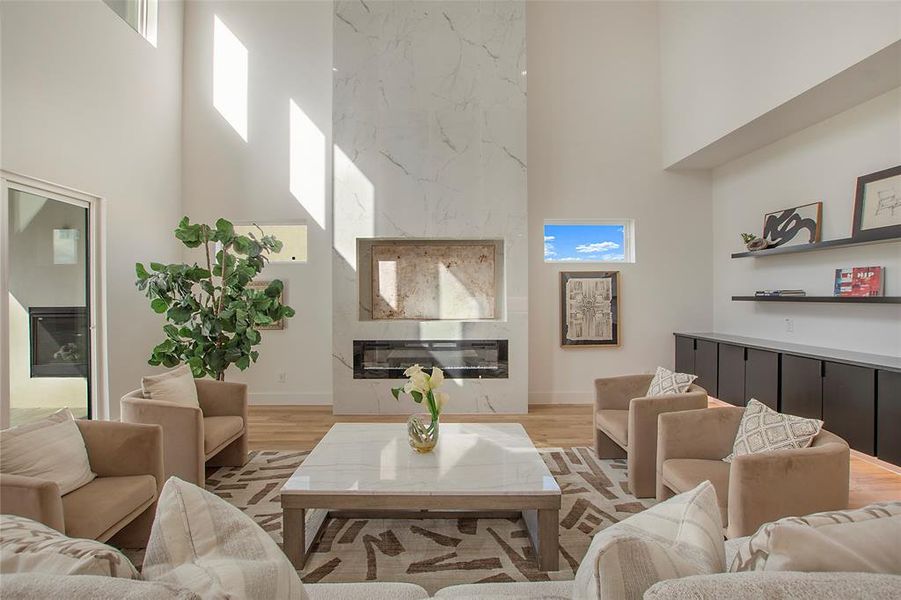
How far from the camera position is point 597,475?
10.6 feet

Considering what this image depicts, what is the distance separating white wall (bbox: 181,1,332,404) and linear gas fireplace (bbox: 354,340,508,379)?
701 millimetres

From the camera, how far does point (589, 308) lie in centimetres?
550

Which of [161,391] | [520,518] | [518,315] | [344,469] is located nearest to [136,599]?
[344,469]

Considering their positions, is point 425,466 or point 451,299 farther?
point 451,299

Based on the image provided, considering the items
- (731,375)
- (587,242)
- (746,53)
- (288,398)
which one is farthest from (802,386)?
(288,398)

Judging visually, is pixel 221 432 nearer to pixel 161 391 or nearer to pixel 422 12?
pixel 161 391

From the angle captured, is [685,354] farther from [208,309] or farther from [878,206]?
[208,309]

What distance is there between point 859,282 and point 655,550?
158 inches

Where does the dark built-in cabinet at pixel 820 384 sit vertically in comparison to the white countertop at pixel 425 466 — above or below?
above

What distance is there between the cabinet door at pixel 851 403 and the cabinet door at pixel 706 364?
1342 millimetres

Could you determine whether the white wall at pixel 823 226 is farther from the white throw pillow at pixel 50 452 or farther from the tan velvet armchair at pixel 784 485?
the white throw pillow at pixel 50 452

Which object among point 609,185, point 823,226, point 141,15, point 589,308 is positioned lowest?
point 589,308

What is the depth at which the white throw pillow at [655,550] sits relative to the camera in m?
0.81

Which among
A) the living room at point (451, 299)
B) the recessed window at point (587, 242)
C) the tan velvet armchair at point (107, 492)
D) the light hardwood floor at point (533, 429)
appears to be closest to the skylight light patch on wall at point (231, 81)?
the living room at point (451, 299)
